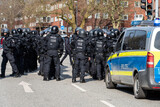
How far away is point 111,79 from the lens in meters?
13.7

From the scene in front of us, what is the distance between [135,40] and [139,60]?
729mm

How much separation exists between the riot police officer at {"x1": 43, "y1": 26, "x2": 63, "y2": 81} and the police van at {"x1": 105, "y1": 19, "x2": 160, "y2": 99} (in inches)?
149

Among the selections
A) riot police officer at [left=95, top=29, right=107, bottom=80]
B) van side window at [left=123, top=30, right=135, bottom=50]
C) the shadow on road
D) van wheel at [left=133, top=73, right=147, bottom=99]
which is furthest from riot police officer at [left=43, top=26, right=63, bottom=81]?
van wheel at [left=133, top=73, right=147, bottom=99]

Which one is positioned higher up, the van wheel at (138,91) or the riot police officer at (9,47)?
the riot police officer at (9,47)

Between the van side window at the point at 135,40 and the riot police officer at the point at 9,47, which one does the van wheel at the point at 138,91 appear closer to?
the van side window at the point at 135,40

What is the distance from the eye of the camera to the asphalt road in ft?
33.4

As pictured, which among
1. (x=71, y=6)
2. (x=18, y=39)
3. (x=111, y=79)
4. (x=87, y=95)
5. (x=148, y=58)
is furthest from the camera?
(x=71, y=6)

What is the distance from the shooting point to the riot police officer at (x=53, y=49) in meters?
16.5

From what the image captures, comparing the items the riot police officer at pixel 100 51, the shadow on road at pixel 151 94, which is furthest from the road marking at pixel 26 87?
the riot police officer at pixel 100 51

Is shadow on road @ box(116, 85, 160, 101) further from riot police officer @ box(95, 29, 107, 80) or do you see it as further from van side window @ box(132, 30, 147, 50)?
riot police officer @ box(95, 29, 107, 80)

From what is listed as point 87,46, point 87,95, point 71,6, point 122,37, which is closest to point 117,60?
point 122,37

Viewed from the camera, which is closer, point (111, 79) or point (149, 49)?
point (149, 49)

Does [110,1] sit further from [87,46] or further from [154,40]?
[154,40]

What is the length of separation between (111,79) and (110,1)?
5127cm
